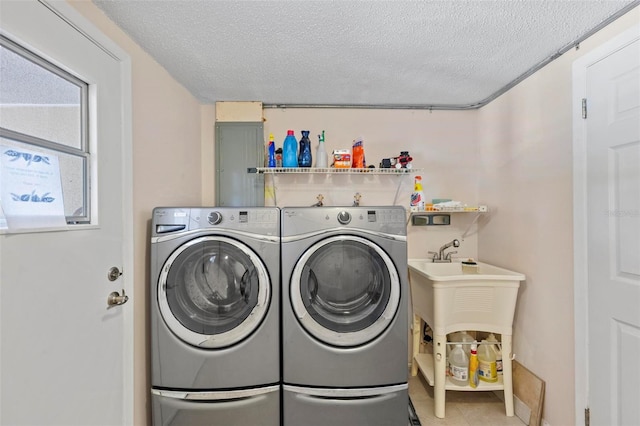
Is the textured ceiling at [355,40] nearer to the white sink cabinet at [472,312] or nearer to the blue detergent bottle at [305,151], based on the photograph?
the blue detergent bottle at [305,151]

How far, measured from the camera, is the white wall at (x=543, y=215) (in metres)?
1.53

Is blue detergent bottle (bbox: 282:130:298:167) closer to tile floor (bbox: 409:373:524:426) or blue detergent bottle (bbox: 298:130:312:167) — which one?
blue detergent bottle (bbox: 298:130:312:167)

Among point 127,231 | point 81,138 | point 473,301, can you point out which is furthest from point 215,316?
point 473,301

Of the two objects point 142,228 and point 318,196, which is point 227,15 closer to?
point 142,228

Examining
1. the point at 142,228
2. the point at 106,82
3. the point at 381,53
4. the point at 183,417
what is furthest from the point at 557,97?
the point at 183,417

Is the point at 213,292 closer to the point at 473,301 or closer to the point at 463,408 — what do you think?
the point at 473,301

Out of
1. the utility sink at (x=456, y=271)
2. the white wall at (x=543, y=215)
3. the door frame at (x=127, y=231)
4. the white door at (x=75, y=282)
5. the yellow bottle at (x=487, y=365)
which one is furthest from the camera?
the yellow bottle at (x=487, y=365)

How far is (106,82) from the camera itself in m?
1.27

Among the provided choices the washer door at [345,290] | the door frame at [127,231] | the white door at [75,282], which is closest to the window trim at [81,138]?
the white door at [75,282]

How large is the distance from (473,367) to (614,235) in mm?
1145

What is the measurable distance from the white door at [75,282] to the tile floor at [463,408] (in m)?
1.81

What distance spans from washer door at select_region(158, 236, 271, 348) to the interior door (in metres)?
1.71

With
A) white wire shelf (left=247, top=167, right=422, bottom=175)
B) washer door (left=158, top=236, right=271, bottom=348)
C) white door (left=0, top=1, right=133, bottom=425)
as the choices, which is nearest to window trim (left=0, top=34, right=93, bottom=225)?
white door (left=0, top=1, right=133, bottom=425)

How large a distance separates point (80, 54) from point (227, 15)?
65cm
